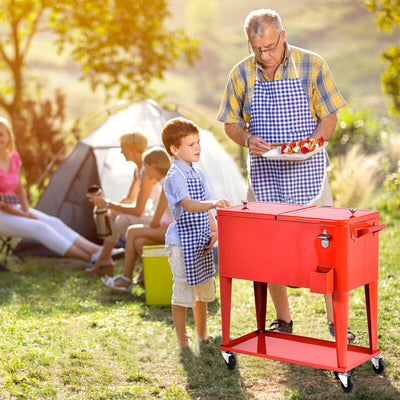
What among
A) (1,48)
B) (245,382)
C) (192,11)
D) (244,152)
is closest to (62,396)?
(245,382)

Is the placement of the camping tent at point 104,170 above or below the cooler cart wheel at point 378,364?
above

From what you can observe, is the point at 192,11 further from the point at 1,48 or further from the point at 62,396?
the point at 62,396

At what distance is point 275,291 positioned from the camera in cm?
404

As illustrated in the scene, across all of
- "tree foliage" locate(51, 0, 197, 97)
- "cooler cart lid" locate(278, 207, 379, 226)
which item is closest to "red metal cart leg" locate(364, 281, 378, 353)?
"cooler cart lid" locate(278, 207, 379, 226)

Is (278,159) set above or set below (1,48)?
below

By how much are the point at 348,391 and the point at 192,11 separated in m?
35.8

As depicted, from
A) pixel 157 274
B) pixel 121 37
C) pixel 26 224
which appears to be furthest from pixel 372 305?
pixel 121 37

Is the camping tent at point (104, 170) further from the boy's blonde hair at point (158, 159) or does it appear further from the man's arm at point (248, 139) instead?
the man's arm at point (248, 139)

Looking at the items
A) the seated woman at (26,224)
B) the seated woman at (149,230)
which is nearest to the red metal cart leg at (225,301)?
the seated woman at (149,230)

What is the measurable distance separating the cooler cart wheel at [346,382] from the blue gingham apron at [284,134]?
103 cm

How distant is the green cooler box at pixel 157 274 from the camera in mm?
4840

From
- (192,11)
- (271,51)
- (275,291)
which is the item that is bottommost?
(275,291)

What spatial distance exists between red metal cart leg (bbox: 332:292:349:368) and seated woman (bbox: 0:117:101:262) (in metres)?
3.34

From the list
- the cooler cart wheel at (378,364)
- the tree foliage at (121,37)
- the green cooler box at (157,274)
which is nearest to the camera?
the cooler cart wheel at (378,364)
